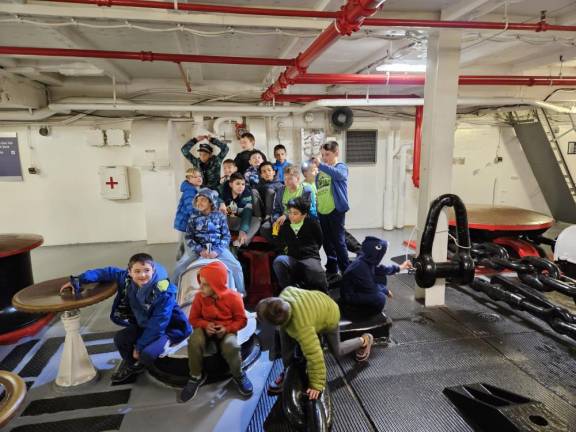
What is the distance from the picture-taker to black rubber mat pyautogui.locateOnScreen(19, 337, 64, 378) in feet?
8.81

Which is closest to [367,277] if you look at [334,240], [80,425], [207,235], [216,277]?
[334,240]

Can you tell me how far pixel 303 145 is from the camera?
6703mm

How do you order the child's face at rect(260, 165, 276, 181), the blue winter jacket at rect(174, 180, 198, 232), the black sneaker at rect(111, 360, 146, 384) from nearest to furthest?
the black sneaker at rect(111, 360, 146, 384), the blue winter jacket at rect(174, 180, 198, 232), the child's face at rect(260, 165, 276, 181)

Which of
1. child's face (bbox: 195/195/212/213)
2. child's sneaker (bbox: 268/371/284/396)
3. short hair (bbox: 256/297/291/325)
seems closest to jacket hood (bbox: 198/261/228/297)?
short hair (bbox: 256/297/291/325)

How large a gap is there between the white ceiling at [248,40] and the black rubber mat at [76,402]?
2.71 metres

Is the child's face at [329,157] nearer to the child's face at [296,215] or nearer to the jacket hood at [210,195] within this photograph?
the child's face at [296,215]

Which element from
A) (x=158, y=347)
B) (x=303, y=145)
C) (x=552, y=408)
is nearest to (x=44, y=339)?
(x=158, y=347)

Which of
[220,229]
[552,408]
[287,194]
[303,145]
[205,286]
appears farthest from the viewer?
[303,145]

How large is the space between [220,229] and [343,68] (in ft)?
12.2

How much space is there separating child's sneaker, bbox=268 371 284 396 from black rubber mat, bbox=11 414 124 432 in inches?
37.3

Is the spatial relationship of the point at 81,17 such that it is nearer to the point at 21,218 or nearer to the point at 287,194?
the point at 287,194

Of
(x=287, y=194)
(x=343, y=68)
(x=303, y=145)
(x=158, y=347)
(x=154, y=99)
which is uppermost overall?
(x=343, y=68)

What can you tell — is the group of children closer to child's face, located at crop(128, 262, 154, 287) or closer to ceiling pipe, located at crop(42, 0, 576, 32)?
child's face, located at crop(128, 262, 154, 287)

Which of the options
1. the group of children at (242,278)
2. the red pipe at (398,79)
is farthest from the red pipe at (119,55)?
the red pipe at (398,79)
